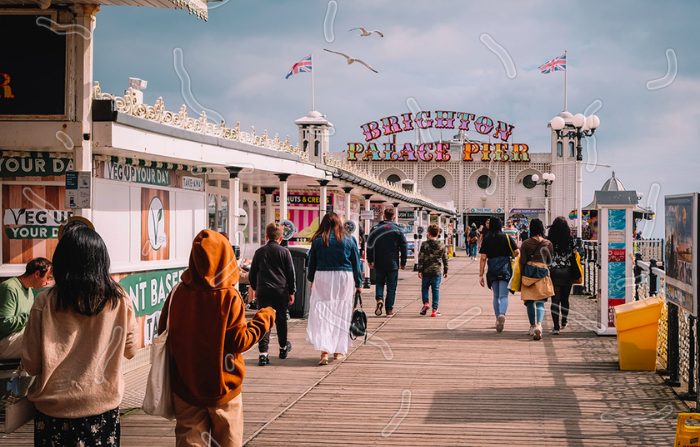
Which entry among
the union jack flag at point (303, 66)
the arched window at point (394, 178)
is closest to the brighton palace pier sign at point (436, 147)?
the arched window at point (394, 178)

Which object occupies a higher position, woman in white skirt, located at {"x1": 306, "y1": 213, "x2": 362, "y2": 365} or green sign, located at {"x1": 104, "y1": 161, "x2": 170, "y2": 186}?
green sign, located at {"x1": 104, "y1": 161, "x2": 170, "y2": 186}

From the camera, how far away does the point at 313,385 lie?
7.27 m

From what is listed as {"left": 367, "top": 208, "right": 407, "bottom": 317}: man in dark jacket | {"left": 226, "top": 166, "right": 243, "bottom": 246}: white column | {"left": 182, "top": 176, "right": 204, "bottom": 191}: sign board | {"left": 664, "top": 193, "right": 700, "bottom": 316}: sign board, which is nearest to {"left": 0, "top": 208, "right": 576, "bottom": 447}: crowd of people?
{"left": 664, "top": 193, "right": 700, "bottom": 316}: sign board

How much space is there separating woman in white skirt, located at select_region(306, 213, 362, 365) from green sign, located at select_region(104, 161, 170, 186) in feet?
7.21

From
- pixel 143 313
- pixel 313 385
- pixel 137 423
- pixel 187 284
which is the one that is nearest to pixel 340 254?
pixel 313 385

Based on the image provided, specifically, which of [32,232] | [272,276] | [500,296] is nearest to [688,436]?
[272,276]

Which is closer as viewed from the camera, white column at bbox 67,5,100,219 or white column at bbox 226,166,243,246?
white column at bbox 67,5,100,219

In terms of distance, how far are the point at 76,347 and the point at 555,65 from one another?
3469cm

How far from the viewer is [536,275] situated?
10.1 m

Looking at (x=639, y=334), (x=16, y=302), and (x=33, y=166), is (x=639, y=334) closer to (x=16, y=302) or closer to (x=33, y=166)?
(x=16, y=302)

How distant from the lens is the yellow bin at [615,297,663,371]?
25.3 feet

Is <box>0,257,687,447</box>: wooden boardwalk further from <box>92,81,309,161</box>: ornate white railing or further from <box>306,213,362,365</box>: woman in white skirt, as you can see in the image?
<box>92,81,309,161</box>: ornate white railing

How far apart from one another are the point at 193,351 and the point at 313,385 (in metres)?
3.67

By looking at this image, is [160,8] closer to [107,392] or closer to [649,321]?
[107,392]
